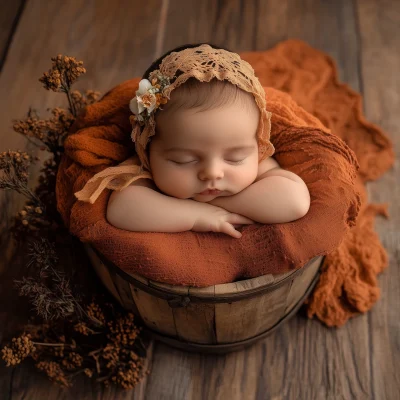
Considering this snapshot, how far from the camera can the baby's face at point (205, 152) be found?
112cm

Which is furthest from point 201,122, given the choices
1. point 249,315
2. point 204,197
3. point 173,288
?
point 249,315

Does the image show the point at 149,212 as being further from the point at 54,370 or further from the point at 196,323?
the point at 54,370

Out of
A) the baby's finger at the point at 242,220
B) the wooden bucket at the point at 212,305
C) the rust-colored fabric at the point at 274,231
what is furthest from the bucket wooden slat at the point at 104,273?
the baby's finger at the point at 242,220

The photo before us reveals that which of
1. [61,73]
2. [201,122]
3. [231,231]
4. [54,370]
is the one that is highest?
[61,73]

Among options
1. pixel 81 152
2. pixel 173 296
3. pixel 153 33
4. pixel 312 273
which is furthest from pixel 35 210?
pixel 153 33

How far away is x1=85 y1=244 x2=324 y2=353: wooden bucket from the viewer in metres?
1.16

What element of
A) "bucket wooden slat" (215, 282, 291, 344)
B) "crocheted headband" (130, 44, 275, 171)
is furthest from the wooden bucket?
"crocheted headband" (130, 44, 275, 171)

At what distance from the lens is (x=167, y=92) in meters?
1.12

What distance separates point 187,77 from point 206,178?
22 cm

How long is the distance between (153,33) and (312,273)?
132 cm

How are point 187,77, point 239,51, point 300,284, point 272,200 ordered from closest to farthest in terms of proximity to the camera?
point 187,77 < point 272,200 < point 300,284 < point 239,51

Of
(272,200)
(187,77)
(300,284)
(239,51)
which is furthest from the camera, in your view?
(239,51)

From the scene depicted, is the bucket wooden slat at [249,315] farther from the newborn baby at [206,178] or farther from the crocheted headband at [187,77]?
the crocheted headband at [187,77]

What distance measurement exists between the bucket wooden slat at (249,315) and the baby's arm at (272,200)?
0.53 feet
